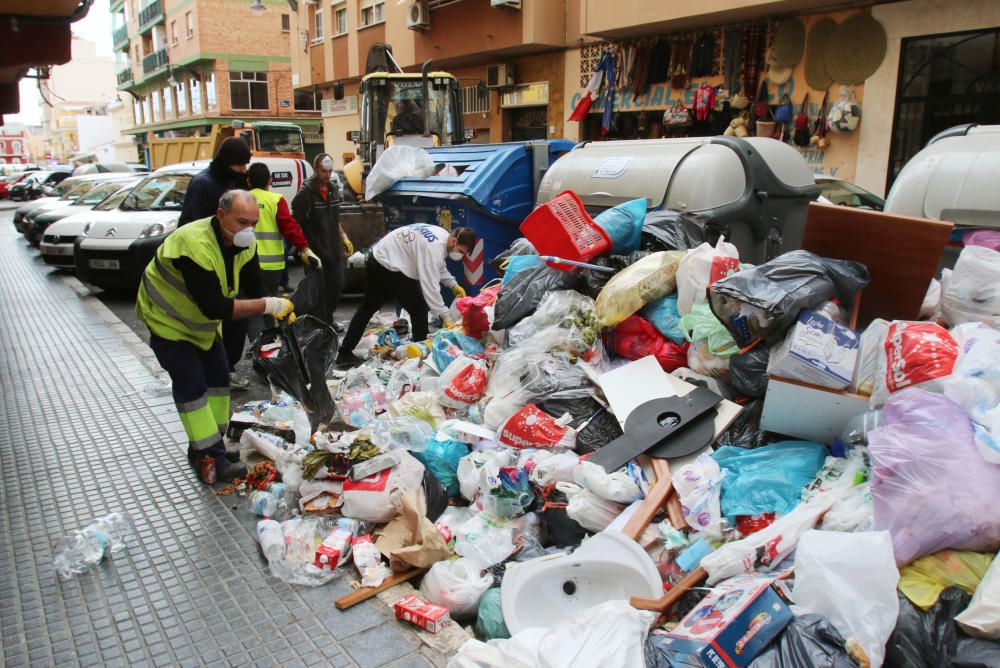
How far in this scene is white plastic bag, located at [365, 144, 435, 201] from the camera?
7973 mm

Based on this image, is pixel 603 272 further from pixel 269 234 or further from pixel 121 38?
pixel 121 38

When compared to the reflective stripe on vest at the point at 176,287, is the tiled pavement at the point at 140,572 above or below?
below

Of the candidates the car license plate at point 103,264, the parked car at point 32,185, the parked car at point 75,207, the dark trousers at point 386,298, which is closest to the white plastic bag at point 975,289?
the dark trousers at point 386,298

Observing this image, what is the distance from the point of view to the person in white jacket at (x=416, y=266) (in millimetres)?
5582

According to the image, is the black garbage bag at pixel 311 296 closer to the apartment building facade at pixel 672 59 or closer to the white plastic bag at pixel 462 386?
the white plastic bag at pixel 462 386

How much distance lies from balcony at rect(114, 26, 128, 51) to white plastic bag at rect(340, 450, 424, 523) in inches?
2195

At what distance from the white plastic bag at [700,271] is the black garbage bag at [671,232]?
30.0 inches

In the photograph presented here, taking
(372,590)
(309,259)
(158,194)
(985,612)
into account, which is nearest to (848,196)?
(309,259)

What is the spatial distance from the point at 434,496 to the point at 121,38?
191 ft

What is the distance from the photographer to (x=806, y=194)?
6.24 meters

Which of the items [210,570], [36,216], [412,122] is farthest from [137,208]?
[210,570]

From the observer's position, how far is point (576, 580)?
2.82 m

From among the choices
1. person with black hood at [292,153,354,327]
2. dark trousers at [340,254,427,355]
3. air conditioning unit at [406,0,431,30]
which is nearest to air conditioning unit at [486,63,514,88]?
air conditioning unit at [406,0,431,30]

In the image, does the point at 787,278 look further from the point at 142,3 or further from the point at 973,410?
the point at 142,3
